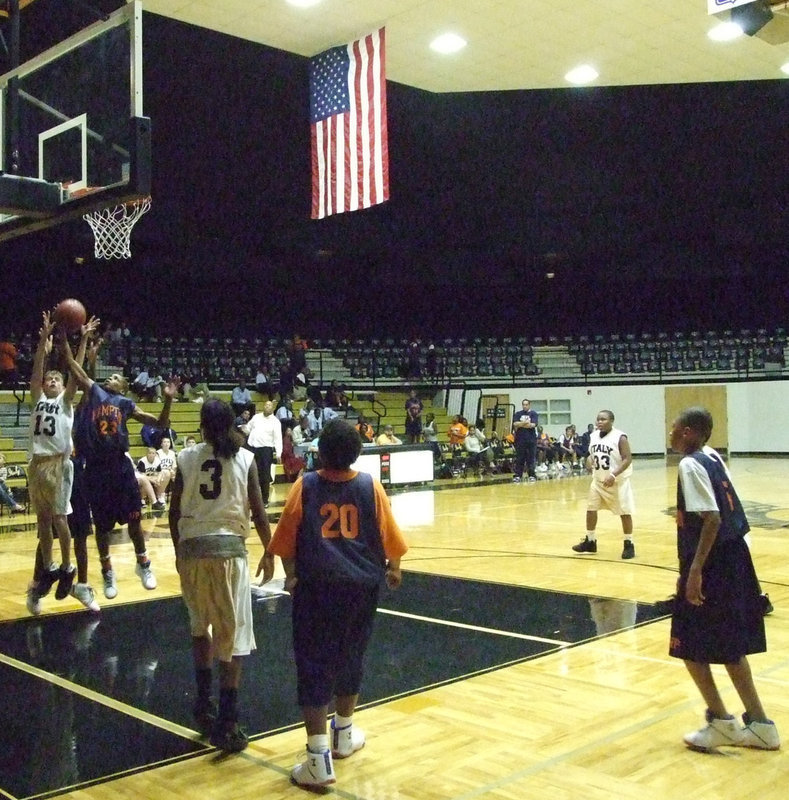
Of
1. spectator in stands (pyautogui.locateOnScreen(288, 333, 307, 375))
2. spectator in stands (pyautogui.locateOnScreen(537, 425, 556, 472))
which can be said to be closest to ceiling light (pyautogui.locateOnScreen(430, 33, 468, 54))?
spectator in stands (pyautogui.locateOnScreen(288, 333, 307, 375))

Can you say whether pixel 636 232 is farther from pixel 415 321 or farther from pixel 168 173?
pixel 168 173

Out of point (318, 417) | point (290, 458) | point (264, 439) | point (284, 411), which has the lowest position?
point (290, 458)

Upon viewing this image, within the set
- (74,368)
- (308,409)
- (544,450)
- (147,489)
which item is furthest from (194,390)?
(74,368)

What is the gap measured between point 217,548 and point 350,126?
8.44 metres

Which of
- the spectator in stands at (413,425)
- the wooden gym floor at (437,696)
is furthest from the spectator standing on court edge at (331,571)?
the spectator in stands at (413,425)

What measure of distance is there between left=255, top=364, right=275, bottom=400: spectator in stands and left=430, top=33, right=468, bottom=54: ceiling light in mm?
10063

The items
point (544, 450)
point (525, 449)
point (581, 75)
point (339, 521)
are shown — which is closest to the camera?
point (339, 521)

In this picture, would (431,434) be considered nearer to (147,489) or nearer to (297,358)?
(297,358)

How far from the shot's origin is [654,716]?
4438mm

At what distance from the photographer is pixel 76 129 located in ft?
19.6

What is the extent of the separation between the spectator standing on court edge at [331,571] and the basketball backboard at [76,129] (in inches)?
104

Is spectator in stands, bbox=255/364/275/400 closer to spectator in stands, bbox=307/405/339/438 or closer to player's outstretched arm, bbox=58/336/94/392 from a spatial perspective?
spectator in stands, bbox=307/405/339/438

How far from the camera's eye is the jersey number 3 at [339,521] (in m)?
3.69

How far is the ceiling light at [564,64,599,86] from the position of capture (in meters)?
12.7
